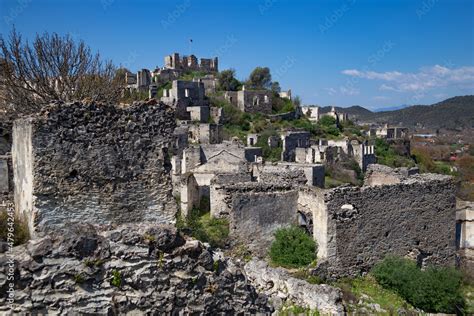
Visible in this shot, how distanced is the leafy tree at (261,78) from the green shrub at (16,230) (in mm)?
54532

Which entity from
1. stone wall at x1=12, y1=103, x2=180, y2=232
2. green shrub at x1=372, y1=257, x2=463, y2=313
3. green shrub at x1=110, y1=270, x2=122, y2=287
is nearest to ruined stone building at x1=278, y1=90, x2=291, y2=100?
green shrub at x1=372, y1=257, x2=463, y2=313

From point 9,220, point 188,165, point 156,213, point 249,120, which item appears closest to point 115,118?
point 156,213

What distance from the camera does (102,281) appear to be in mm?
4336

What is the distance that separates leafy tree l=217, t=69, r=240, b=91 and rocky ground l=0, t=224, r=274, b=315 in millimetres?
49730

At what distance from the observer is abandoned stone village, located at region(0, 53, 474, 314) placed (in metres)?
4.32

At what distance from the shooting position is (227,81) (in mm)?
54469

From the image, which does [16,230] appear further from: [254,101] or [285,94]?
[285,94]

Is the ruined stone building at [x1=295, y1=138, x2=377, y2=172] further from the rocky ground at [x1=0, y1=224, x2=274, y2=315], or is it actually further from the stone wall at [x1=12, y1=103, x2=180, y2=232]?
the rocky ground at [x1=0, y1=224, x2=274, y2=315]

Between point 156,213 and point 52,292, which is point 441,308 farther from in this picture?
point 52,292

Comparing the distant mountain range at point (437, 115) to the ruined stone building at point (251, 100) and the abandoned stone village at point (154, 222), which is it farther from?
the abandoned stone village at point (154, 222)

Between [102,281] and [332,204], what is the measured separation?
728 centimetres

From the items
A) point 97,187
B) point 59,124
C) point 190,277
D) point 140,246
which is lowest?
point 190,277

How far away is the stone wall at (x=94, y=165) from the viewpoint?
229 inches

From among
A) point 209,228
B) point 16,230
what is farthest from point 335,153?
point 16,230
